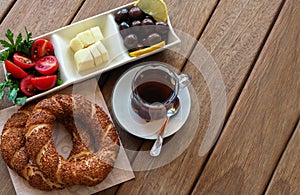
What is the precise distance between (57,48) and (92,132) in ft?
0.94

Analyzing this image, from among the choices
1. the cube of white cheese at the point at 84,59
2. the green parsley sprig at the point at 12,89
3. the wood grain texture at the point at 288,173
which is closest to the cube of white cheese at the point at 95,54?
the cube of white cheese at the point at 84,59

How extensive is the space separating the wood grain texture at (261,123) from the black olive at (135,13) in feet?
1.35

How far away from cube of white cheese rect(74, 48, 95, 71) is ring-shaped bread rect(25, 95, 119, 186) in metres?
0.10

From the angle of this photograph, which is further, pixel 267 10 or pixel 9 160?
pixel 267 10

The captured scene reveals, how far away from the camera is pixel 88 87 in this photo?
1.48 m

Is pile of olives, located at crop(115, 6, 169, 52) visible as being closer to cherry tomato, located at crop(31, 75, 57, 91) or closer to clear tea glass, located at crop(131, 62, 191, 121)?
clear tea glass, located at crop(131, 62, 191, 121)

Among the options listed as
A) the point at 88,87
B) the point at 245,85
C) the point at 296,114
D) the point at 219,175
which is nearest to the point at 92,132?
the point at 88,87

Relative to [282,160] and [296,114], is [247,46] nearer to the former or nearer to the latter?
[296,114]

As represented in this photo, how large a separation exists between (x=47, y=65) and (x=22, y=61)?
74mm

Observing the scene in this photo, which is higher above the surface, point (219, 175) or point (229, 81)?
point (229, 81)

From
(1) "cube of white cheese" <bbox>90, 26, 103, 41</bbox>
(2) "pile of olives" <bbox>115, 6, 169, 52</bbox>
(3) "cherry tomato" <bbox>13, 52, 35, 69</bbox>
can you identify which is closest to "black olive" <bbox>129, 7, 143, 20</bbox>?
(2) "pile of olives" <bbox>115, 6, 169, 52</bbox>

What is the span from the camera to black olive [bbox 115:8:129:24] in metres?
1.53

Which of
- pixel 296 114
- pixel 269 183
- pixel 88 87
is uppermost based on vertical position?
pixel 88 87

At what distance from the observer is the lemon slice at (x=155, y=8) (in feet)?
4.98
